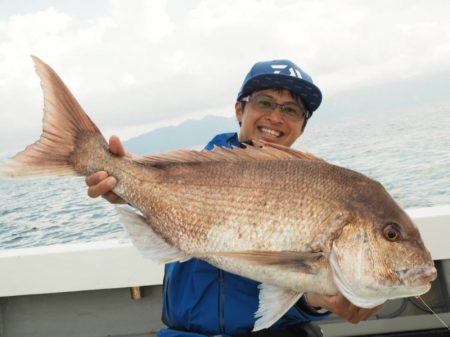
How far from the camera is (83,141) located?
2168mm

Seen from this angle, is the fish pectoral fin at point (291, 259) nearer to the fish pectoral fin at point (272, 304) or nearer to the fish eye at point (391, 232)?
the fish pectoral fin at point (272, 304)

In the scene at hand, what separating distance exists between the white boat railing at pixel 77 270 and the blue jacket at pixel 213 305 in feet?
3.80

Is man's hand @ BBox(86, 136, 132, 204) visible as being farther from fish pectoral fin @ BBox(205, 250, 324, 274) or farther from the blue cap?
the blue cap

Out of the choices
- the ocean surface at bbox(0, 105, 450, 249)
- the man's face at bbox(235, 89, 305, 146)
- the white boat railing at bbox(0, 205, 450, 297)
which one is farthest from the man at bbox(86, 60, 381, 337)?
the ocean surface at bbox(0, 105, 450, 249)

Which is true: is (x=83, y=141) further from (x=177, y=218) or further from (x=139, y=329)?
(x=139, y=329)

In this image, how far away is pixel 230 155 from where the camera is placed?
81.9 inches

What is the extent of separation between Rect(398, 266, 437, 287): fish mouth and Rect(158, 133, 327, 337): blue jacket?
2.39 ft

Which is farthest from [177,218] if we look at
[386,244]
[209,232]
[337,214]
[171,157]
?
[386,244]

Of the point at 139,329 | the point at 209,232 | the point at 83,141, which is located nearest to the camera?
the point at 209,232

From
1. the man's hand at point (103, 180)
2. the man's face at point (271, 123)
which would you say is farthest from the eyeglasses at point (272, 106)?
the man's hand at point (103, 180)

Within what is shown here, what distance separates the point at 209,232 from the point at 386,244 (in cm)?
75

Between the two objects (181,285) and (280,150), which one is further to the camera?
(181,285)

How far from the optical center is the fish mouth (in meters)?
1.69

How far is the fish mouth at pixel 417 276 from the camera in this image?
1.69m
